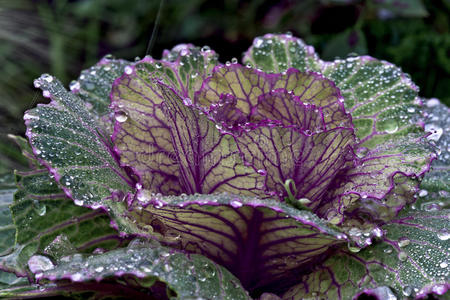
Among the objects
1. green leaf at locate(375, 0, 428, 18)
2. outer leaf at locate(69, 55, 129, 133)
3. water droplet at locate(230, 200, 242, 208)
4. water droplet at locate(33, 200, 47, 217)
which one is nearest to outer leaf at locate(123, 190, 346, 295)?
water droplet at locate(230, 200, 242, 208)

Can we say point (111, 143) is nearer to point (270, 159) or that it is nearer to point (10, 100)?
point (270, 159)

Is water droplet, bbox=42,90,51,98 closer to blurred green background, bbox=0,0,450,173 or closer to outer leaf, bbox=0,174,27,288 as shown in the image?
outer leaf, bbox=0,174,27,288

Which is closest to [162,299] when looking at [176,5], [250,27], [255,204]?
[255,204]

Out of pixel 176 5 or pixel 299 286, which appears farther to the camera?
pixel 176 5

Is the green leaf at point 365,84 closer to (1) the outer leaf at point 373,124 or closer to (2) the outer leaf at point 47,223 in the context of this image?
(1) the outer leaf at point 373,124

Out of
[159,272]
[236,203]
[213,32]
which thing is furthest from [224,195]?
[213,32]

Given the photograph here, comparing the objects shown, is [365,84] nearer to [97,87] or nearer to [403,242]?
[403,242]

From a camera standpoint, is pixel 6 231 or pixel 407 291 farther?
pixel 6 231
